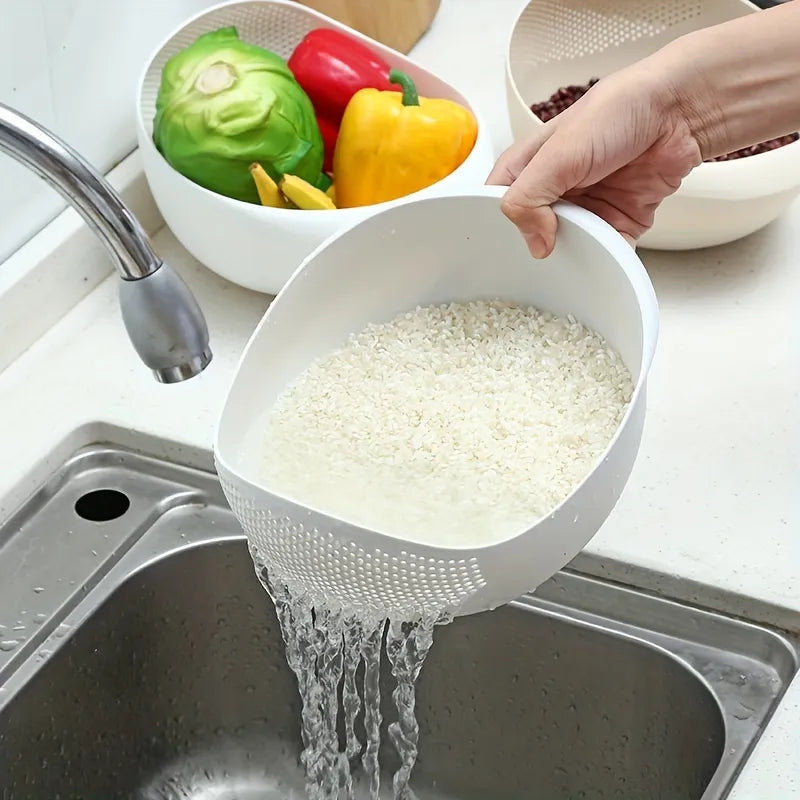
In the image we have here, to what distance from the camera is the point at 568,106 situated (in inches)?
42.4

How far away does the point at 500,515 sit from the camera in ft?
2.27

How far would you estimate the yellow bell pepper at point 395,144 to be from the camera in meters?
0.99

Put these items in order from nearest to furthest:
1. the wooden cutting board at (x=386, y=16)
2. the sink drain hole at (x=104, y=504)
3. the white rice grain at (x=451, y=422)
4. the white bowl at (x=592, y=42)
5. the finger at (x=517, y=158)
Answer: the white rice grain at (x=451, y=422)
the finger at (x=517, y=158)
the sink drain hole at (x=104, y=504)
the white bowl at (x=592, y=42)
the wooden cutting board at (x=386, y=16)

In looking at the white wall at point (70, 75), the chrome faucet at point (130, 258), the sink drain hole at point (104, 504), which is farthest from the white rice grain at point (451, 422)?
the white wall at point (70, 75)

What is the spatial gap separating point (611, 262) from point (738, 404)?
0.85 ft

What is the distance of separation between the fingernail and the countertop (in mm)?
206

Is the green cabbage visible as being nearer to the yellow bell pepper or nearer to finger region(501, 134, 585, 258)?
the yellow bell pepper

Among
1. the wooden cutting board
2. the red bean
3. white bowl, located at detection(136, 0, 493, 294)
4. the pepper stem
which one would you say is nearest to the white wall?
white bowl, located at detection(136, 0, 493, 294)

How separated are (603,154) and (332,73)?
13.6 inches

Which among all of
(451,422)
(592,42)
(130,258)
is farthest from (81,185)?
(592,42)

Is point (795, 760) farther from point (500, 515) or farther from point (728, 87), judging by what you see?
point (728, 87)

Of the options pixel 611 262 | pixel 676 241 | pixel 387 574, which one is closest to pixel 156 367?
pixel 387 574

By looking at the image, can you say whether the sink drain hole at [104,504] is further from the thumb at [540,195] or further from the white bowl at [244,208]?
the thumb at [540,195]

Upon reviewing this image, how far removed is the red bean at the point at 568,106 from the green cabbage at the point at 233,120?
223 millimetres
